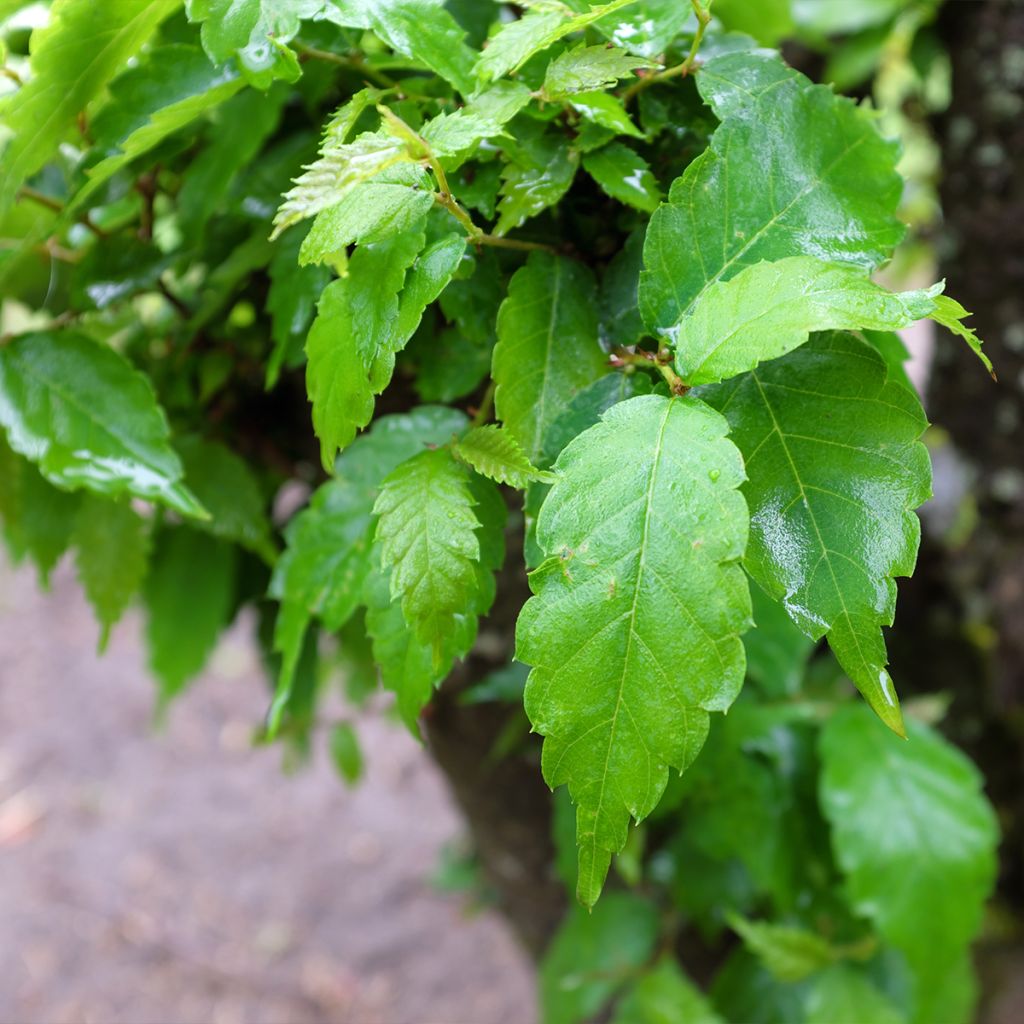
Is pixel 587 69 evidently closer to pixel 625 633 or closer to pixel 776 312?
pixel 776 312

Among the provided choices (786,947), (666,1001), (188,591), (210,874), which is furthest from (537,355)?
(210,874)

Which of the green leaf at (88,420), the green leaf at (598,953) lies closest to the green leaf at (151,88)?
the green leaf at (88,420)

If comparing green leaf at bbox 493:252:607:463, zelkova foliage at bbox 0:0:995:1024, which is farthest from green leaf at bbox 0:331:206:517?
green leaf at bbox 493:252:607:463

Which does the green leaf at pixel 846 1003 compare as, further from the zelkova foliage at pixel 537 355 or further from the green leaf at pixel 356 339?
the green leaf at pixel 356 339

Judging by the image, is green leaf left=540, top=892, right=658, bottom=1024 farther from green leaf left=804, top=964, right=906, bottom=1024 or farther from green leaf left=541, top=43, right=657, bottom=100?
green leaf left=541, top=43, right=657, bottom=100

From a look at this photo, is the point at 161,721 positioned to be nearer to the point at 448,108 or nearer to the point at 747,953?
the point at 747,953
